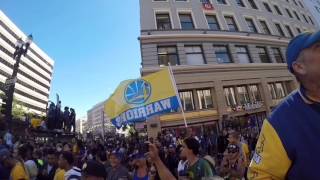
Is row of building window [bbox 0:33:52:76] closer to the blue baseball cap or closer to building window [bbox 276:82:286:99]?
building window [bbox 276:82:286:99]

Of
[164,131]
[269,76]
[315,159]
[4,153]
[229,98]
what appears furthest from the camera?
[269,76]

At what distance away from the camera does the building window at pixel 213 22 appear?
91.2ft

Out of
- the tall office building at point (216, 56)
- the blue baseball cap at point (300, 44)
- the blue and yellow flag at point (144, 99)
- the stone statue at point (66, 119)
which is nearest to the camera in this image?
the blue baseball cap at point (300, 44)

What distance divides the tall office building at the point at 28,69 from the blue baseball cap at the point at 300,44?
83.0m

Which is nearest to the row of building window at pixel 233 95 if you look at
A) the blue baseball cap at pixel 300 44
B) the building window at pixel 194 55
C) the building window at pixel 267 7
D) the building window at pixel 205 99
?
the building window at pixel 205 99

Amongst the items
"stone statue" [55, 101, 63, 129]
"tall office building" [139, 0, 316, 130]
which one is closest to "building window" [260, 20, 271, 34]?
"tall office building" [139, 0, 316, 130]

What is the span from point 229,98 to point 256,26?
9.34 meters

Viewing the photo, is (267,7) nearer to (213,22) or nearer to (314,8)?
(213,22)

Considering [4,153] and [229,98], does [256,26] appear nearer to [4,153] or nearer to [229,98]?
[229,98]

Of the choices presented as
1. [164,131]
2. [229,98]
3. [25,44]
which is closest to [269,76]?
[229,98]

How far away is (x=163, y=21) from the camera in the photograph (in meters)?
26.4

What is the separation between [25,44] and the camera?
1373 cm

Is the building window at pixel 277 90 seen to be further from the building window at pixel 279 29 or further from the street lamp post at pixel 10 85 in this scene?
the street lamp post at pixel 10 85

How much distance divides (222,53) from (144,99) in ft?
54.7
